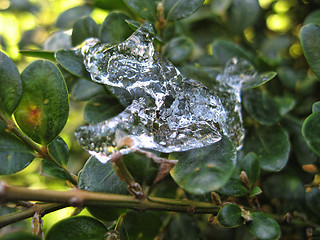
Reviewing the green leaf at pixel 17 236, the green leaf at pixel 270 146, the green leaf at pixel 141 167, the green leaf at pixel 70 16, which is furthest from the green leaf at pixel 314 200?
the green leaf at pixel 70 16

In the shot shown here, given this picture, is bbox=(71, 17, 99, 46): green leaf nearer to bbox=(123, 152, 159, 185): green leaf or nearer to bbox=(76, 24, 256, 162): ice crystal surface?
bbox=(76, 24, 256, 162): ice crystal surface

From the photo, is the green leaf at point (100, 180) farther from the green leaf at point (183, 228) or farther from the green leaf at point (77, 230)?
the green leaf at point (183, 228)

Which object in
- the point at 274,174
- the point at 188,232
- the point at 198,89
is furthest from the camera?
the point at 274,174

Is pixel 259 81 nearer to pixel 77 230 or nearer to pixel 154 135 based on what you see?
pixel 154 135

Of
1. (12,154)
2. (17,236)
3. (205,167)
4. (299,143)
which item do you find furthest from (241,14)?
(17,236)

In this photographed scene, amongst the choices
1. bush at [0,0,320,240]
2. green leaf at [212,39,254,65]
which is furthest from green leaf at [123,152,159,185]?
green leaf at [212,39,254,65]

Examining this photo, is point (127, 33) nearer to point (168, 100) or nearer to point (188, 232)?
point (168, 100)

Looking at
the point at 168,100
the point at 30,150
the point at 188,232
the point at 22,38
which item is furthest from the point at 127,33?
the point at 22,38
